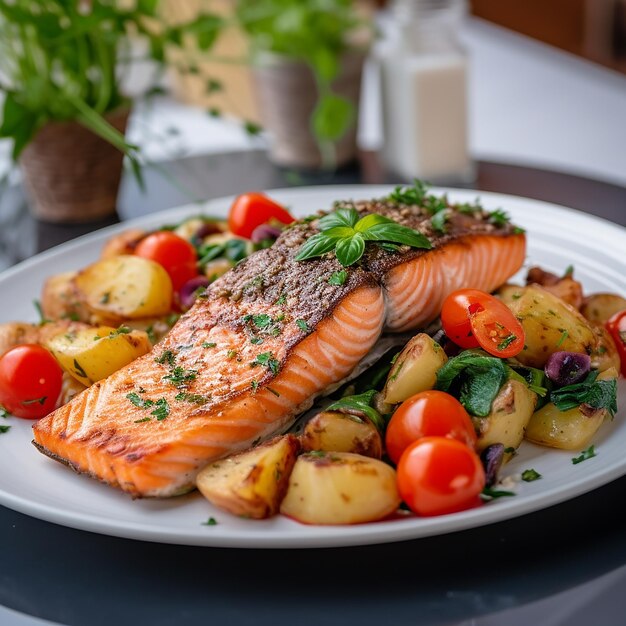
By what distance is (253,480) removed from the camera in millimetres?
2076

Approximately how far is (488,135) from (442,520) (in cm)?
615

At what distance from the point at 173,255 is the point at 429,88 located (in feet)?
5.99

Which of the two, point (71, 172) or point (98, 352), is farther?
point (71, 172)

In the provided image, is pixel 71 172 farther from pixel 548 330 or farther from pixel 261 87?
pixel 548 330

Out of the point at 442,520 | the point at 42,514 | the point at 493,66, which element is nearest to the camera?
the point at 442,520

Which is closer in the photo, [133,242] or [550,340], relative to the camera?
[550,340]

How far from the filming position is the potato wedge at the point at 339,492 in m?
2.04

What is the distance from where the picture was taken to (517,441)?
232 centimetres

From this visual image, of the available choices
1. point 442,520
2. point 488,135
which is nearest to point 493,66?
point 488,135

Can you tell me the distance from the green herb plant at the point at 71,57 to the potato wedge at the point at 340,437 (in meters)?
2.05

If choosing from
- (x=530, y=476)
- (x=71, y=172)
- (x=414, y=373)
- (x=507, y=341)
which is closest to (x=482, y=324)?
(x=507, y=341)

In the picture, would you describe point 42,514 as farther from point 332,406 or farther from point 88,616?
point 332,406

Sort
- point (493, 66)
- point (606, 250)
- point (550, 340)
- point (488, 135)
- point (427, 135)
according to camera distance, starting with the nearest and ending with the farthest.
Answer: point (550, 340) < point (606, 250) < point (427, 135) < point (488, 135) < point (493, 66)

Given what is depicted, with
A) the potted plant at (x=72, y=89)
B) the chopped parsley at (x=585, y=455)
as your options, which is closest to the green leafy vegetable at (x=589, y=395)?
the chopped parsley at (x=585, y=455)
